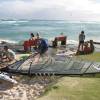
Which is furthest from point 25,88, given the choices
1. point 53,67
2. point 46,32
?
point 46,32

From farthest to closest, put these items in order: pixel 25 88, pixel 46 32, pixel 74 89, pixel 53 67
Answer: pixel 46 32
pixel 53 67
pixel 25 88
pixel 74 89

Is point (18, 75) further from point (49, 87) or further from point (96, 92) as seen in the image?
point (96, 92)

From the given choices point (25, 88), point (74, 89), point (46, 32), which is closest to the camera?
point (74, 89)

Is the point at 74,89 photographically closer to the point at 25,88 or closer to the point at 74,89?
the point at 74,89

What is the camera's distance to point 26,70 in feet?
52.0

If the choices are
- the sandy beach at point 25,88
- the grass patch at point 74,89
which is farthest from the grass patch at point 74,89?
the sandy beach at point 25,88

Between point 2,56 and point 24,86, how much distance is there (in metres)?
6.29

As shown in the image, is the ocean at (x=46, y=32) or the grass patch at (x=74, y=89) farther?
the ocean at (x=46, y=32)

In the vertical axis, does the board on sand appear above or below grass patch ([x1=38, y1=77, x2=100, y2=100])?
above

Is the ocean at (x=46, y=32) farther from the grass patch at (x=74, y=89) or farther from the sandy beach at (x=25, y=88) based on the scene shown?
the grass patch at (x=74, y=89)

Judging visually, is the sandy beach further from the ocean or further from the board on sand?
the ocean

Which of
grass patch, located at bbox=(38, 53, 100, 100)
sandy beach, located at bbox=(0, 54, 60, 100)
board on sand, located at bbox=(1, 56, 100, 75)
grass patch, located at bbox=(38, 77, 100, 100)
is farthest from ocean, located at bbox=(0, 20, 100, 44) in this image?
grass patch, located at bbox=(38, 77, 100, 100)

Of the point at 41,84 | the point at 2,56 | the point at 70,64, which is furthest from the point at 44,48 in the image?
the point at 41,84

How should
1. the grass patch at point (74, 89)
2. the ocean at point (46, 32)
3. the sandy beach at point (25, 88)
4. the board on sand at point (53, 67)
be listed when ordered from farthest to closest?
the ocean at point (46, 32) < the board on sand at point (53, 67) < the sandy beach at point (25, 88) < the grass patch at point (74, 89)
